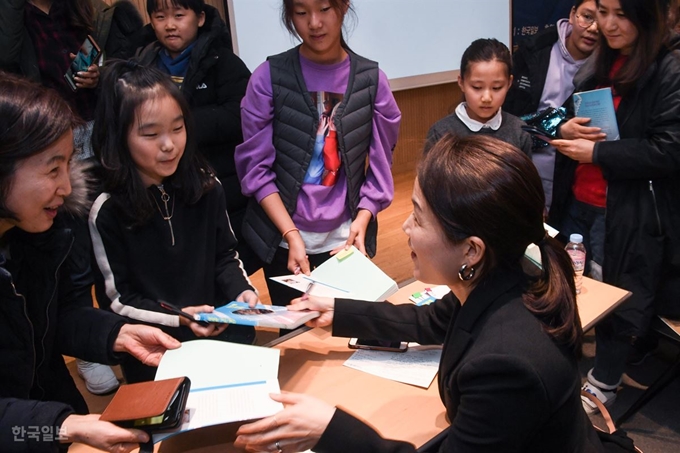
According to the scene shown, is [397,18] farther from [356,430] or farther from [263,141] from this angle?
[356,430]

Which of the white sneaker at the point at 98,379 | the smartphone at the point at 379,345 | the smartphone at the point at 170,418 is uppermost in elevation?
the smartphone at the point at 170,418

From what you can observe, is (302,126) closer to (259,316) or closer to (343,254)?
(343,254)

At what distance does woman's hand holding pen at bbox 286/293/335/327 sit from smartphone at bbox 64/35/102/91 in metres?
1.36

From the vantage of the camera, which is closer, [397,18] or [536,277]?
[536,277]

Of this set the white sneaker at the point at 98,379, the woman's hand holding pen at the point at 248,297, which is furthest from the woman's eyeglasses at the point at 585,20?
the white sneaker at the point at 98,379

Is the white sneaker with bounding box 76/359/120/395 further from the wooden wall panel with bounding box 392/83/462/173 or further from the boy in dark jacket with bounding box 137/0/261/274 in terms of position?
the wooden wall panel with bounding box 392/83/462/173

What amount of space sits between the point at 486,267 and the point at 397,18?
367 cm

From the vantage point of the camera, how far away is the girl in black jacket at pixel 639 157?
1978mm

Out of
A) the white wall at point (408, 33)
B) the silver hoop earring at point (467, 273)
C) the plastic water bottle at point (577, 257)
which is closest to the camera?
the silver hoop earring at point (467, 273)

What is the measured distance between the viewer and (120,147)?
1583 mm

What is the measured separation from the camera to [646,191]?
210cm

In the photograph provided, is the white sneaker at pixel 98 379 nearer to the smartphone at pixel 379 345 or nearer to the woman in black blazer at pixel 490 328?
the smartphone at pixel 379 345

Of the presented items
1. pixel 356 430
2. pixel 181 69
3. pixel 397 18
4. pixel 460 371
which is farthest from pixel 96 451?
pixel 397 18

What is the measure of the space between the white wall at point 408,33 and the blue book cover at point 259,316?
2.62 m
